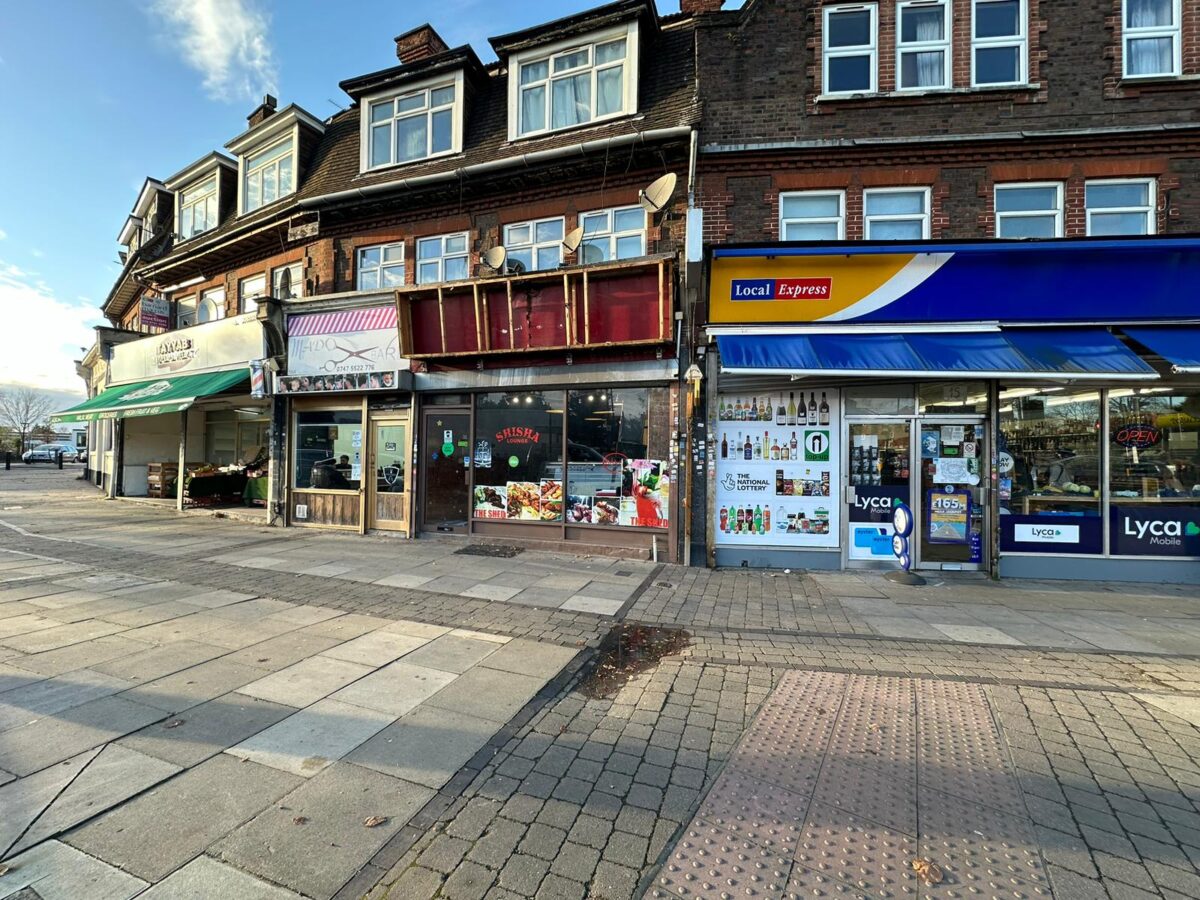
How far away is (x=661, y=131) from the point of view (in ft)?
28.9

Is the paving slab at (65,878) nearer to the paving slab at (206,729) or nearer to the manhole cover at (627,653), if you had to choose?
the paving slab at (206,729)

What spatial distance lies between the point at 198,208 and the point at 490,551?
52.2ft

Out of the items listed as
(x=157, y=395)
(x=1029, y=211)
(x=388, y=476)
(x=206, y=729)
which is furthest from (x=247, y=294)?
(x=1029, y=211)

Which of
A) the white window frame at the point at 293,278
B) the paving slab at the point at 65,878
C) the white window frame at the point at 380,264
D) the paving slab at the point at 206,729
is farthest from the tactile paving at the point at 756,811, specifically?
the white window frame at the point at 293,278

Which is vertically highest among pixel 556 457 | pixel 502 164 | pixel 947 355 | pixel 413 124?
pixel 413 124

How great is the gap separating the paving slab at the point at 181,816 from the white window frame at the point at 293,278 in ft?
38.5

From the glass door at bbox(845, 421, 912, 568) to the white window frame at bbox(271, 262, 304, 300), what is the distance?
12551mm

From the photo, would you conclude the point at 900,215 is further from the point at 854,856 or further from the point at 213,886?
the point at 213,886

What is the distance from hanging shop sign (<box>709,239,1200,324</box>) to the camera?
25.8ft

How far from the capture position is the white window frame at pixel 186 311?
51.3ft

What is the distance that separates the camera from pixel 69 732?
3.27 meters

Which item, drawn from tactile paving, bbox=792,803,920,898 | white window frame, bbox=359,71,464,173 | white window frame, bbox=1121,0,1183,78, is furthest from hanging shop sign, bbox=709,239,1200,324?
tactile paving, bbox=792,803,920,898

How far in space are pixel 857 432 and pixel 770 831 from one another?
7.31 m

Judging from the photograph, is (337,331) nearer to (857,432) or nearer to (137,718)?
(137,718)
